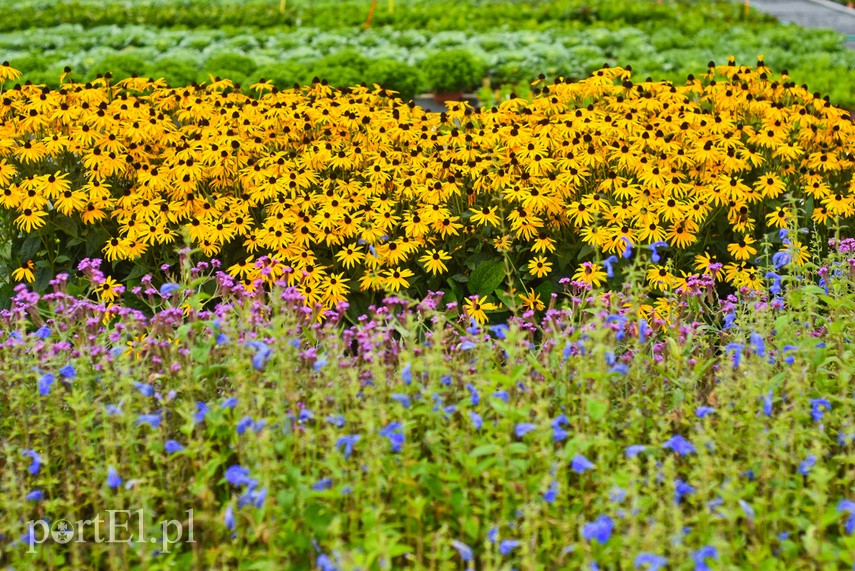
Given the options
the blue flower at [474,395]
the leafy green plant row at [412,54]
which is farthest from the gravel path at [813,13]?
the blue flower at [474,395]

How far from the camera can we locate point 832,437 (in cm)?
314

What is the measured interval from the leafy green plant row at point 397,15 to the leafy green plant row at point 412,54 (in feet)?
2.08

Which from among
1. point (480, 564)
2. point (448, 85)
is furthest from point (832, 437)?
point (448, 85)

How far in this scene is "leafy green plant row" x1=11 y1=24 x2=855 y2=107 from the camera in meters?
9.29

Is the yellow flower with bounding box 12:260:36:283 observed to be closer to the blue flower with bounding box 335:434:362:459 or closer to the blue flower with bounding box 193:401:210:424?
the blue flower with bounding box 193:401:210:424

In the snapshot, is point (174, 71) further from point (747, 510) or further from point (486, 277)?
point (747, 510)

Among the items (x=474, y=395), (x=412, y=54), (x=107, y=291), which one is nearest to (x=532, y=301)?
(x=474, y=395)

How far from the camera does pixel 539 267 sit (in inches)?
174

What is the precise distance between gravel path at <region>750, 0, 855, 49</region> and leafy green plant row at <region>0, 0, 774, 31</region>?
1.01m

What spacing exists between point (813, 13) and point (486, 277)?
1261cm

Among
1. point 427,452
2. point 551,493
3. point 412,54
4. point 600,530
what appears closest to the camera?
point 600,530

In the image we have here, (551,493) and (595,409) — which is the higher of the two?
(595,409)

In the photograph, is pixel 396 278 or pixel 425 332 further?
pixel 425 332

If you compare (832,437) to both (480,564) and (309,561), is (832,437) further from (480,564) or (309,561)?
(309,561)
